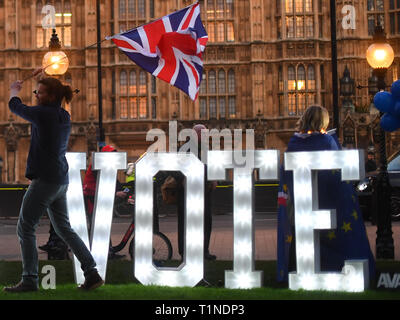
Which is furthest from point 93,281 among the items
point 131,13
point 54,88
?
point 131,13

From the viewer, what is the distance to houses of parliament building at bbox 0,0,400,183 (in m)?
32.9

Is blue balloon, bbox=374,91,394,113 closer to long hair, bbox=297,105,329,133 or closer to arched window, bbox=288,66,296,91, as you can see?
long hair, bbox=297,105,329,133

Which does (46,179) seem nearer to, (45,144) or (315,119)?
(45,144)

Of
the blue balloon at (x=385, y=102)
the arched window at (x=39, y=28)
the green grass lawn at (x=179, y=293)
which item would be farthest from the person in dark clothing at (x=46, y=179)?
the arched window at (x=39, y=28)

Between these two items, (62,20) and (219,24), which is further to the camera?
(62,20)

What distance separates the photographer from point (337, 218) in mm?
7355

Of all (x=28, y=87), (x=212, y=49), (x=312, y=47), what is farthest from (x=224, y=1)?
(x=28, y=87)

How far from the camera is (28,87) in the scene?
112 feet

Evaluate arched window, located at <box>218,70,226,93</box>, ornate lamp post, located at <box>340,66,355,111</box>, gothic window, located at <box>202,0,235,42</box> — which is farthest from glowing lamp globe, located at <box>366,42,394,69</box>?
gothic window, located at <box>202,0,235,42</box>

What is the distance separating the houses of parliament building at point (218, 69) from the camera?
3291 cm

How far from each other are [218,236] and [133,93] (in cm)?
2015
